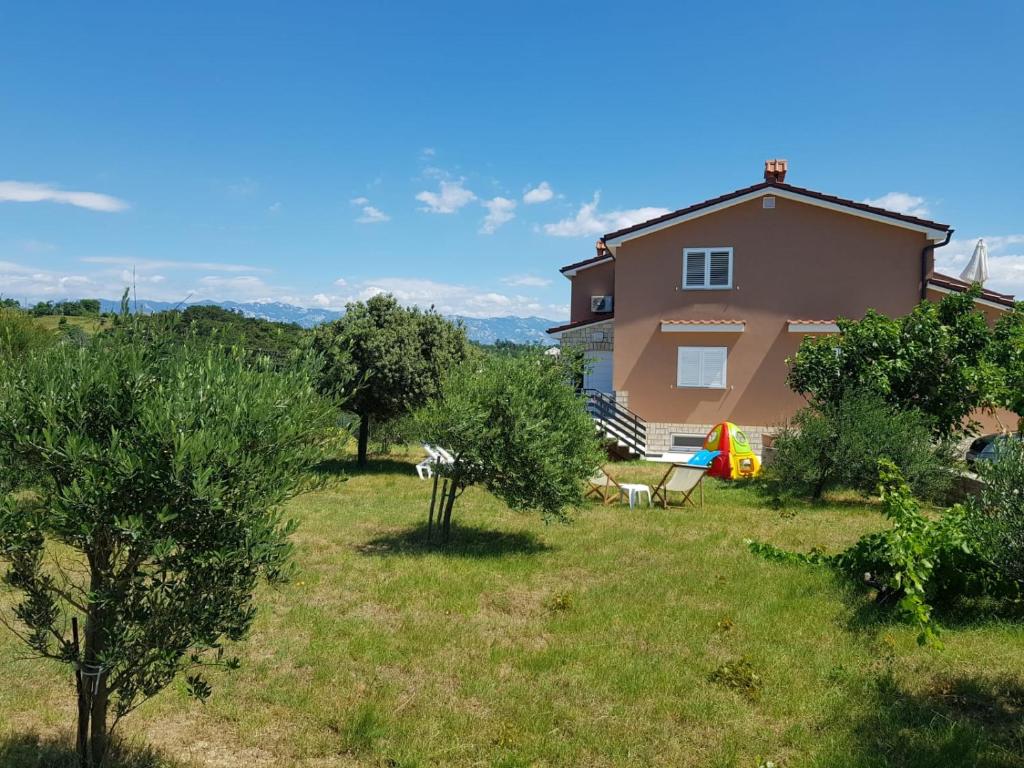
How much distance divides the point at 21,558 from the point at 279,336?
1862 millimetres

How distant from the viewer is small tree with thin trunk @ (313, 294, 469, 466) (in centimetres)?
1789

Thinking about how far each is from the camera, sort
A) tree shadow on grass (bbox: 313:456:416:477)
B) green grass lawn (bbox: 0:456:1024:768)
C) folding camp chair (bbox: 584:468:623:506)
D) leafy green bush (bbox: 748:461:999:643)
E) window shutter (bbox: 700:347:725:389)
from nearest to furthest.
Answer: green grass lawn (bbox: 0:456:1024:768)
leafy green bush (bbox: 748:461:999:643)
folding camp chair (bbox: 584:468:623:506)
tree shadow on grass (bbox: 313:456:416:477)
window shutter (bbox: 700:347:725:389)

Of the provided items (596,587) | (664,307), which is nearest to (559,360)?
(596,587)

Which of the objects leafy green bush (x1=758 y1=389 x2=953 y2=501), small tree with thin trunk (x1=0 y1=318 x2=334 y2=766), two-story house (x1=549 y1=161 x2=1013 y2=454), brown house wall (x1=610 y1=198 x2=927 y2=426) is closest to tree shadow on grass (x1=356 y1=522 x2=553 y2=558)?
small tree with thin trunk (x1=0 y1=318 x2=334 y2=766)

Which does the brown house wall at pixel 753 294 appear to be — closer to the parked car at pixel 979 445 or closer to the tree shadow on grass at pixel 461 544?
the parked car at pixel 979 445

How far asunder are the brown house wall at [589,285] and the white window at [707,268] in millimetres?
4452

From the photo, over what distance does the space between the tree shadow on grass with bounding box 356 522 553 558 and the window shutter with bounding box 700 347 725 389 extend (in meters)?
11.9

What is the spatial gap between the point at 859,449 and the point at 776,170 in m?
13.3

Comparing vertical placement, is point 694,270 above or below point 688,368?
above

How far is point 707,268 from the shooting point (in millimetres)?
21594

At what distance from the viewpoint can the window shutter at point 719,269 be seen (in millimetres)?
21469

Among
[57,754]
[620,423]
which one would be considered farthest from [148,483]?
[620,423]

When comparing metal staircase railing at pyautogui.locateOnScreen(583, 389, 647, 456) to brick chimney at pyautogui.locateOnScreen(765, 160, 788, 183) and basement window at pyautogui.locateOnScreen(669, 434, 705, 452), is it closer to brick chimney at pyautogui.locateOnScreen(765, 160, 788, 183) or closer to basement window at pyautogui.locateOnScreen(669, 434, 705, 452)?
basement window at pyautogui.locateOnScreen(669, 434, 705, 452)

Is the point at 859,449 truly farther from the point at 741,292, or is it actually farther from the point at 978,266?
the point at 978,266
